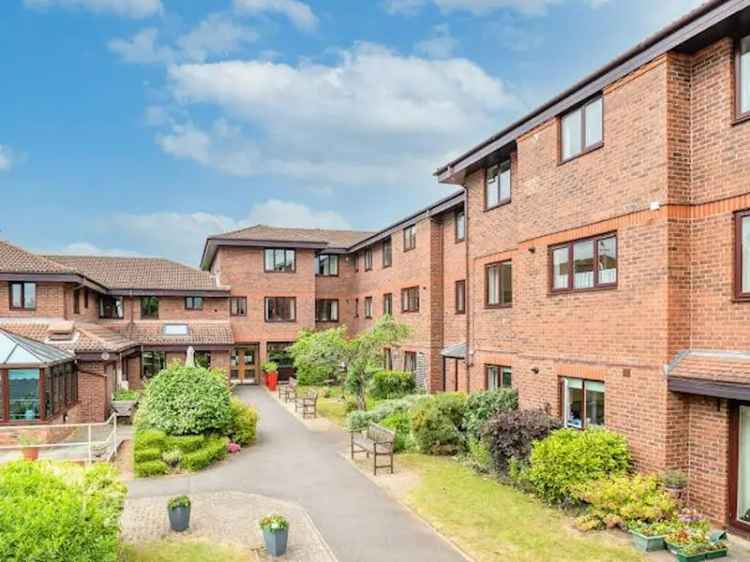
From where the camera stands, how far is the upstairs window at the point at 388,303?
93.2 ft

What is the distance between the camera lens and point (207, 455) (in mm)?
14156

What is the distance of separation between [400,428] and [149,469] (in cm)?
668

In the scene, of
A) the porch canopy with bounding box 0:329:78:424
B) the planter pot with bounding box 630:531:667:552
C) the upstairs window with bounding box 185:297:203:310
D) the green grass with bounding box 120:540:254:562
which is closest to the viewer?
the planter pot with bounding box 630:531:667:552

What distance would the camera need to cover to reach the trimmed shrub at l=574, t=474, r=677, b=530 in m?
8.86

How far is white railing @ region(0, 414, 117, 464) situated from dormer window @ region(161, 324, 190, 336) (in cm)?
1195

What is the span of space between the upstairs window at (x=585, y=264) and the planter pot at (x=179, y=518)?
857 centimetres

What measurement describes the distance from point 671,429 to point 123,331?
27.1 metres

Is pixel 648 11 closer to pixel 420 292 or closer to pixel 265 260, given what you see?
pixel 420 292

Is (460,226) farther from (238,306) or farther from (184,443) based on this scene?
(238,306)

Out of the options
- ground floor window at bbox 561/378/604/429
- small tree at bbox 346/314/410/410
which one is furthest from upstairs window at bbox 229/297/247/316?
ground floor window at bbox 561/378/604/429

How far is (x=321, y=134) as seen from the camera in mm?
30438

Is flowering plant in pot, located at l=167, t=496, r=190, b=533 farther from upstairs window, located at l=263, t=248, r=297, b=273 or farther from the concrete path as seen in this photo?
upstairs window, located at l=263, t=248, r=297, b=273

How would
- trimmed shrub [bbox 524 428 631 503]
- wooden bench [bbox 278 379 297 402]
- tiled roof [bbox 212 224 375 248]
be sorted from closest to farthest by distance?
trimmed shrub [bbox 524 428 631 503], wooden bench [bbox 278 379 297 402], tiled roof [bbox 212 224 375 248]

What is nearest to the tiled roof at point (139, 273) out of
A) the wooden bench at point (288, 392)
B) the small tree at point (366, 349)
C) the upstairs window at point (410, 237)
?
the wooden bench at point (288, 392)
